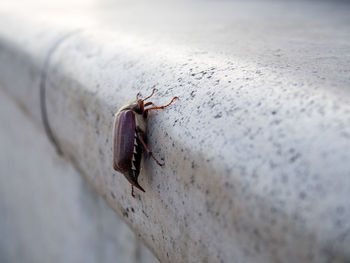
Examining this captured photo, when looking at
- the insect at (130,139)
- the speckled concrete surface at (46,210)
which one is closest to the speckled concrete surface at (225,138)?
the insect at (130,139)

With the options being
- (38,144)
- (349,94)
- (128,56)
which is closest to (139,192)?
(128,56)

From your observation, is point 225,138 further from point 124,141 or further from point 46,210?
point 46,210

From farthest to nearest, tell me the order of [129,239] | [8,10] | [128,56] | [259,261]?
[8,10] → [129,239] → [128,56] → [259,261]

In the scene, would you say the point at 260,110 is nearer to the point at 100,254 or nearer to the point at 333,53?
the point at 333,53

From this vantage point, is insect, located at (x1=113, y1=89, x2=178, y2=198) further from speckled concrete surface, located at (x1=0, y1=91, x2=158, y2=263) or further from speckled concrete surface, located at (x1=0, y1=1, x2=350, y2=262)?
speckled concrete surface, located at (x1=0, y1=91, x2=158, y2=263)

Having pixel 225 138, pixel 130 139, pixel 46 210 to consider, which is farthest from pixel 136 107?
pixel 46 210

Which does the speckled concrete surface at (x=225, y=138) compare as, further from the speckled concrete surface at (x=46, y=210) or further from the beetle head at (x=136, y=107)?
the speckled concrete surface at (x=46, y=210)

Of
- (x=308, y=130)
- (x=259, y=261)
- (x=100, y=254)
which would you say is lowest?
(x=100, y=254)
